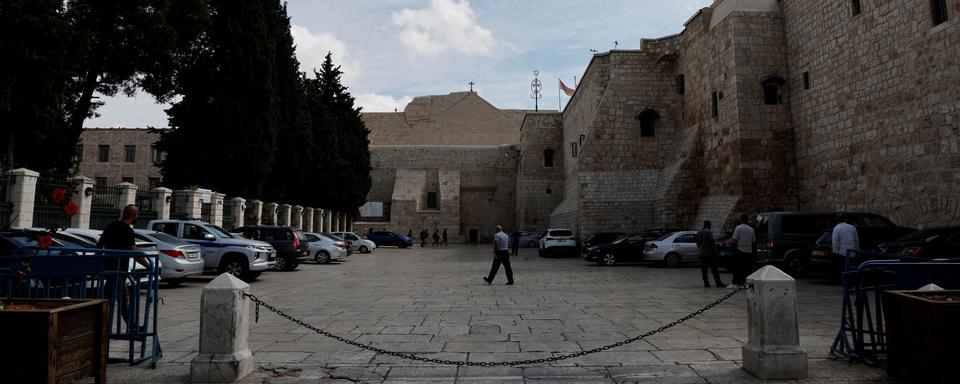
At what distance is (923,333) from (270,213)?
23.3 m

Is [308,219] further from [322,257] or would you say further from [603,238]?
[603,238]

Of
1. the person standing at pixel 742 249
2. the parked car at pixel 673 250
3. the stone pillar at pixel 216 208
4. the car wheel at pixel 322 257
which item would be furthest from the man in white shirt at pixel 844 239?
the stone pillar at pixel 216 208

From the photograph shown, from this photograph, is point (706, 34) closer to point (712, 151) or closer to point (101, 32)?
point (712, 151)

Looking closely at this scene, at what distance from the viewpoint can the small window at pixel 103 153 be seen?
130 feet

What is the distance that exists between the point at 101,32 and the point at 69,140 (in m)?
4.14

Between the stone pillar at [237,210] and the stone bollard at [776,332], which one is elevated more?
the stone pillar at [237,210]

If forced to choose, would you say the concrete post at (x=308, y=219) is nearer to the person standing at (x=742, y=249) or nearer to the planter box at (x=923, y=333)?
→ the person standing at (x=742, y=249)

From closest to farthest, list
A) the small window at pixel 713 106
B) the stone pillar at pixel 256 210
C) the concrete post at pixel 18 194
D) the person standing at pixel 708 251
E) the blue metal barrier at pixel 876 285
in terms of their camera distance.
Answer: the blue metal barrier at pixel 876 285, the person standing at pixel 708 251, the concrete post at pixel 18 194, the small window at pixel 713 106, the stone pillar at pixel 256 210

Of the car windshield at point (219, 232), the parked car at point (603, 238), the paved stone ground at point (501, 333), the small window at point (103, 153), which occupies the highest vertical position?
the small window at point (103, 153)

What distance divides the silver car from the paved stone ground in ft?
1.41

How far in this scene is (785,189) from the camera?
747 inches

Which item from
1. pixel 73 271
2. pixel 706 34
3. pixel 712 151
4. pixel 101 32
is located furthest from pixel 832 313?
pixel 101 32

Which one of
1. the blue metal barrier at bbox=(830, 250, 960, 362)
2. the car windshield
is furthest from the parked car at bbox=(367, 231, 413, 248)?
the blue metal barrier at bbox=(830, 250, 960, 362)

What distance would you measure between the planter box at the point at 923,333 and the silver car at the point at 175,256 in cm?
1123
